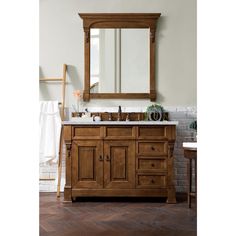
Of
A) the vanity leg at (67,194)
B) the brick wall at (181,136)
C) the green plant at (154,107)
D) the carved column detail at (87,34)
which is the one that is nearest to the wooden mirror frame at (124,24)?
the carved column detail at (87,34)

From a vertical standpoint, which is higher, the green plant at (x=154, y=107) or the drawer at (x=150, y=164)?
the green plant at (x=154, y=107)

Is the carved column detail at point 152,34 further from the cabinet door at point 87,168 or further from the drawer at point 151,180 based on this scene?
the drawer at point 151,180

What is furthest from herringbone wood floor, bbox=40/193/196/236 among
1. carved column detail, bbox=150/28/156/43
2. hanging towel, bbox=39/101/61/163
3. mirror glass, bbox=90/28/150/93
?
carved column detail, bbox=150/28/156/43

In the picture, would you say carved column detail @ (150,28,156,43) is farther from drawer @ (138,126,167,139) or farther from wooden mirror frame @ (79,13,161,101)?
drawer @ (138,126,167,139)

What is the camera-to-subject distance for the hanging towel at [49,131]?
4.71 metres

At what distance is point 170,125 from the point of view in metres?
4.18

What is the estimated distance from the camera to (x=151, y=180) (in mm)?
4191

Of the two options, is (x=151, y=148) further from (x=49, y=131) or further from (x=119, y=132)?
(x=49, y=131)

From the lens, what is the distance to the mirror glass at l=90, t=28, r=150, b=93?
4.87 meters

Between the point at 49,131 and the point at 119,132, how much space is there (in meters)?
1.08

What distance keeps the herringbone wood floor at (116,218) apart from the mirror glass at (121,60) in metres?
1.57
